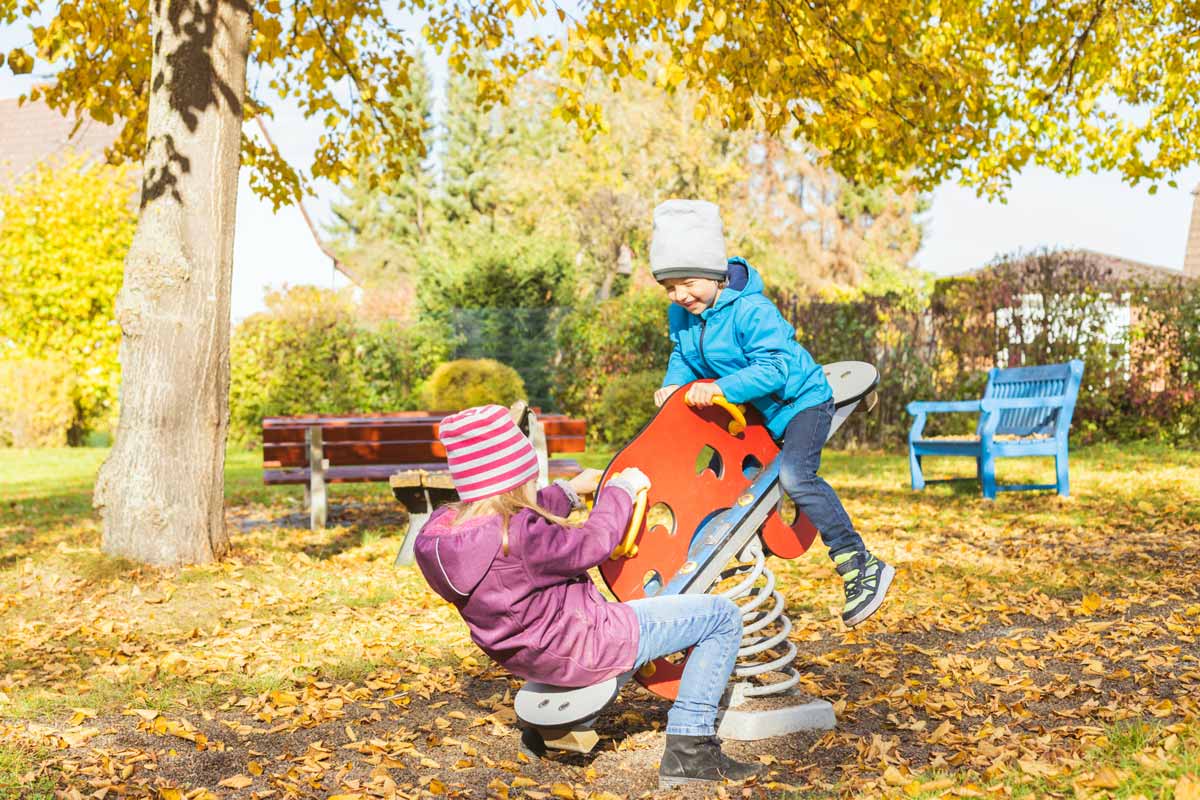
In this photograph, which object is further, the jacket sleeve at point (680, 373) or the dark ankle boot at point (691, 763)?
the jacket sleeve at point (680, 373)

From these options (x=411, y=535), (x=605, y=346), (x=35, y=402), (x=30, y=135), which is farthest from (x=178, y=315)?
(x=30, y=135)

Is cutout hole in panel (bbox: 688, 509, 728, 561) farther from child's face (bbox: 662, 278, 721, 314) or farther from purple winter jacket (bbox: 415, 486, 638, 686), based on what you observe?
child's face (bbox: 662, 278, 721, 314)

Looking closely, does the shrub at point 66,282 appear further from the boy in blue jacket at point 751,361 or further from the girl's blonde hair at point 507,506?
the girl's blonde hair at point 507,506

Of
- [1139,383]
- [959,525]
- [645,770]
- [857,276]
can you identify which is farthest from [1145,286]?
[857,276]

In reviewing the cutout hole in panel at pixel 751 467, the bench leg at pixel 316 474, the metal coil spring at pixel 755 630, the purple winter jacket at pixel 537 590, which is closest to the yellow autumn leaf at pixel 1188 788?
the metal coil spring at pixel 755 630

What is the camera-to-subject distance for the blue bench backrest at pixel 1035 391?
10227mm

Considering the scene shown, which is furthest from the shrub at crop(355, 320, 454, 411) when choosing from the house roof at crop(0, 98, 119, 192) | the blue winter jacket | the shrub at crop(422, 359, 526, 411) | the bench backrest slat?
the house roof at crop(0, 98, 119, 192)

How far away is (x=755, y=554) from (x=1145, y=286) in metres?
12.6

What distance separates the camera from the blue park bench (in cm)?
1012

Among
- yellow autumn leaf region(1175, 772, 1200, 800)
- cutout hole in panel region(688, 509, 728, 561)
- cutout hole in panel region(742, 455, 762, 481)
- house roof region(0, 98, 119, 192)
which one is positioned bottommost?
yellow autumn leaf region(1175, 772, 1200, 800)

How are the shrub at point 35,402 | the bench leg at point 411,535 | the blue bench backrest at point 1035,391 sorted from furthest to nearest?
the shrub at point 35,402 < the blue bench backrest at point 1035,391 < the bench leg at point 411,535

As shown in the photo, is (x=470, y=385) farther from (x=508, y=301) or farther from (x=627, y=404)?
(x=508, y=301)

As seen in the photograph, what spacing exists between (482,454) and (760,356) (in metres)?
1.16

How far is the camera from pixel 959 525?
29.4 ft
